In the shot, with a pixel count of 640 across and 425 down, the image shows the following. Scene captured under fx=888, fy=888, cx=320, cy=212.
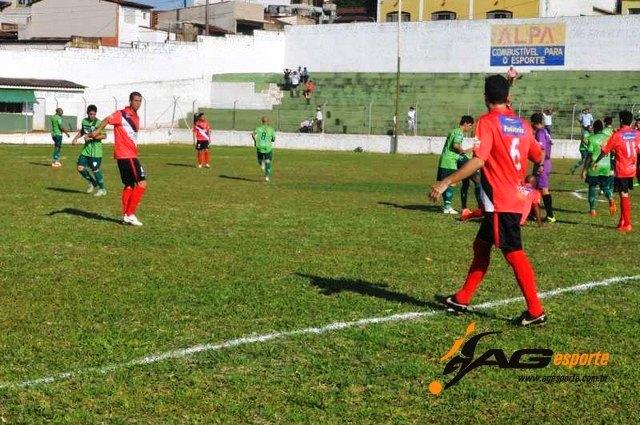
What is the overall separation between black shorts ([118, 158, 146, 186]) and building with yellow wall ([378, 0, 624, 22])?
54.8m

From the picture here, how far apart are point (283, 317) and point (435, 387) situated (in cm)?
222

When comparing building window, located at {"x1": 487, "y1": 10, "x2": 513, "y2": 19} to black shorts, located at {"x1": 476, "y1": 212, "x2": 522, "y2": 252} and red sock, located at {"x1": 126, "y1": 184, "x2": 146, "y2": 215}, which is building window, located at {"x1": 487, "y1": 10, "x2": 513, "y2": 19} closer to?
red sock, located at {"x1": 126, "y1": 184, "x2": 146, "y2": 215}

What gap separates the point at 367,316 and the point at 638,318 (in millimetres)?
2452

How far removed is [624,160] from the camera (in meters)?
15.2

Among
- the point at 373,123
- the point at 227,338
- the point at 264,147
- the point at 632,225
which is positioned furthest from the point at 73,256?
the point at 373,123

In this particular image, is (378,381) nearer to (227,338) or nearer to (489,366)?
(489,366)

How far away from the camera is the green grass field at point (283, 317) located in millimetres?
5555

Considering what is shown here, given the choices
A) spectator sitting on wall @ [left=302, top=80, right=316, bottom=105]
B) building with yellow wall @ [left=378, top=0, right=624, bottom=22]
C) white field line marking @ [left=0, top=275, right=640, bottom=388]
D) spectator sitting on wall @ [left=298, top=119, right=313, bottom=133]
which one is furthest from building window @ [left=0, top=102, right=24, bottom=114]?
white field line marking @ [left=0, top=275, right=640, bottom=388]

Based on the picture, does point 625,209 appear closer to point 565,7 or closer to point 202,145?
point 202,145

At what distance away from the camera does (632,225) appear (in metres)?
16.0

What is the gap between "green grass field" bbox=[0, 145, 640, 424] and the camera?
555cm

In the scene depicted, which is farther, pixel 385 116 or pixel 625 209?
pixel 385 116

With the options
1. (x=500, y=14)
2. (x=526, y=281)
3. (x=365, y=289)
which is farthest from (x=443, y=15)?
(x=526, y=281)

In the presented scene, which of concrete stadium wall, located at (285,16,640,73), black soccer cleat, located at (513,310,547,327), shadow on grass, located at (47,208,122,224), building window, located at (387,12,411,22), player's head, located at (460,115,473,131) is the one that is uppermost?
building window, located at (387,12,411,22)
